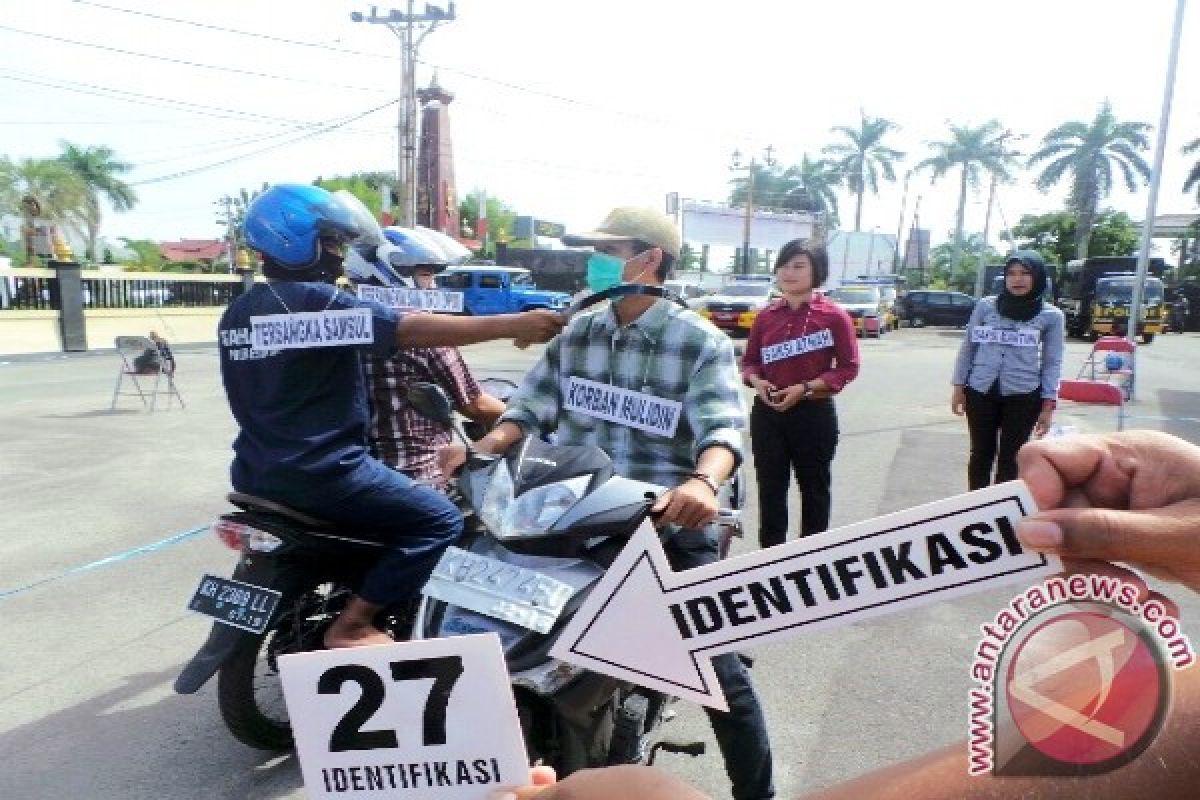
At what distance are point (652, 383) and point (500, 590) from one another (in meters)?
0.92

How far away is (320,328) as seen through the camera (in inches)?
92.1

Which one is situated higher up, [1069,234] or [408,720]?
[1069,234]

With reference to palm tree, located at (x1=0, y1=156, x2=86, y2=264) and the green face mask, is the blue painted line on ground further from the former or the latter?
palm tree, located at (x1=0, y1=156, x2=86, y2=264)

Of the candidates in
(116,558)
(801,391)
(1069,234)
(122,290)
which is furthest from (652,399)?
(1069,234)

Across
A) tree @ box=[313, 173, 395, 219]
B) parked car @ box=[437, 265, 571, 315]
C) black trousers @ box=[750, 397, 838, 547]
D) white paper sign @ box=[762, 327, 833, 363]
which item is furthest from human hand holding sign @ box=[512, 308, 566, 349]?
tree @ box=[313, 173, 395, 219]

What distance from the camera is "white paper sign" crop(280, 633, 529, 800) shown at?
1.24 m

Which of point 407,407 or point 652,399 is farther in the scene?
→ point 407,407

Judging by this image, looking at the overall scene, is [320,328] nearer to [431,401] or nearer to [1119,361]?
[431,401]

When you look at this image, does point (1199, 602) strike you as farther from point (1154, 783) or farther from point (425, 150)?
point (425, 150)

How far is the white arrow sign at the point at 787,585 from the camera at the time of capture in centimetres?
87

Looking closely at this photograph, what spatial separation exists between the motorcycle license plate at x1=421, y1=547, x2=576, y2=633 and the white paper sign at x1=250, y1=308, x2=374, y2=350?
30.1 inches

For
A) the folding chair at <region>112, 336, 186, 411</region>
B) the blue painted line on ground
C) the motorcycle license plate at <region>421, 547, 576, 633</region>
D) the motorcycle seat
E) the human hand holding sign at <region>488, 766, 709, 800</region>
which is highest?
the human hand holding sign at <region>488, 766, 709, 800</region>

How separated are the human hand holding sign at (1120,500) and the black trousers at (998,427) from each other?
14.3 ft

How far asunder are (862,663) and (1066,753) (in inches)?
115
